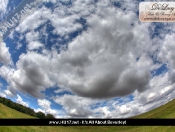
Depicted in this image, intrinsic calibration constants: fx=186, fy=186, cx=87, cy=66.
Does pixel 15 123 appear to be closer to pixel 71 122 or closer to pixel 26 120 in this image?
pixel 26 120

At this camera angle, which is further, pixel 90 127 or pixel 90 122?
pixel 90 127

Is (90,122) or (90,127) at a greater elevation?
(90,122)

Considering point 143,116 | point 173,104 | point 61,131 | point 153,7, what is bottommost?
point 61,131

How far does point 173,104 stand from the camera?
34.9 feet

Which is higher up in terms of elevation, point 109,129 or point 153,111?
point 153,111

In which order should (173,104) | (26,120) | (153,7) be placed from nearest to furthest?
(26,120)
(153,7)
(173,104)

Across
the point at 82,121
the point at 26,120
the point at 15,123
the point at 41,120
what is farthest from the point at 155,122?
the point at 15,123

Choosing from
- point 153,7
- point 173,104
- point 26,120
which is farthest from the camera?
point 173,104

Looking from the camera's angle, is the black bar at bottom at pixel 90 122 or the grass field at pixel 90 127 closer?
the black bar at bottom at pixel 90 122

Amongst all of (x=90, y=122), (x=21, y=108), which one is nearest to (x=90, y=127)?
(x=90, y=122)

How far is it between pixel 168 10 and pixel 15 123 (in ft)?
29.9

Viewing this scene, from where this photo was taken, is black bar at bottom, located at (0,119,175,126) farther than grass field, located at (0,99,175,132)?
No

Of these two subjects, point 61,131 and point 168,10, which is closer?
point 61,131

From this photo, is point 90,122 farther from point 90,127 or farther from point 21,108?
point 21,108
